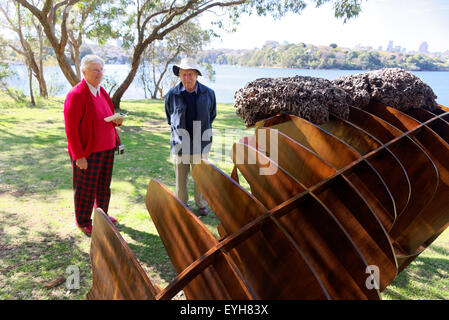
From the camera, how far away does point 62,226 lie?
14.3 ft

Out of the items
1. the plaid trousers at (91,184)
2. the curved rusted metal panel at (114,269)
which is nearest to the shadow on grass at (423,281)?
the curved rusted metal panel at (114,269)

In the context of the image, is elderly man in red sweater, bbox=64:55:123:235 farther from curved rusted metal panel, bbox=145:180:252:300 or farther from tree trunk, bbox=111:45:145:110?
tree trunk, bbox=111:45:145:110

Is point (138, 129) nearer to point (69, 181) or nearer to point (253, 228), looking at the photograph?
point (69, 181)

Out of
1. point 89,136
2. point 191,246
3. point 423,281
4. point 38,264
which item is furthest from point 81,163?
point 423,281

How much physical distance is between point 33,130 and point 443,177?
39.7ft

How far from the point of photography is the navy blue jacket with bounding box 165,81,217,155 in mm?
3838

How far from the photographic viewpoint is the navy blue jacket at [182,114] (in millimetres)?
3838

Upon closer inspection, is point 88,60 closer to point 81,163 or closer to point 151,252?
point 81,163

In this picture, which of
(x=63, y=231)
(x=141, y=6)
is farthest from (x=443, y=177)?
(x=141, y=6)

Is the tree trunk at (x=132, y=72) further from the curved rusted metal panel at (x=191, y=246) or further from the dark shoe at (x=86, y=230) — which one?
the curved rusted metal panel at (x=191, y=246)

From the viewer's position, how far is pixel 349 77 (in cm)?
296

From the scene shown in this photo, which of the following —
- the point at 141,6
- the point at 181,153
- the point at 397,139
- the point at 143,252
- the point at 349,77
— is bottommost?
the point at 143,252

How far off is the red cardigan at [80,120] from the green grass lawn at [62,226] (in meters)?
1.36
